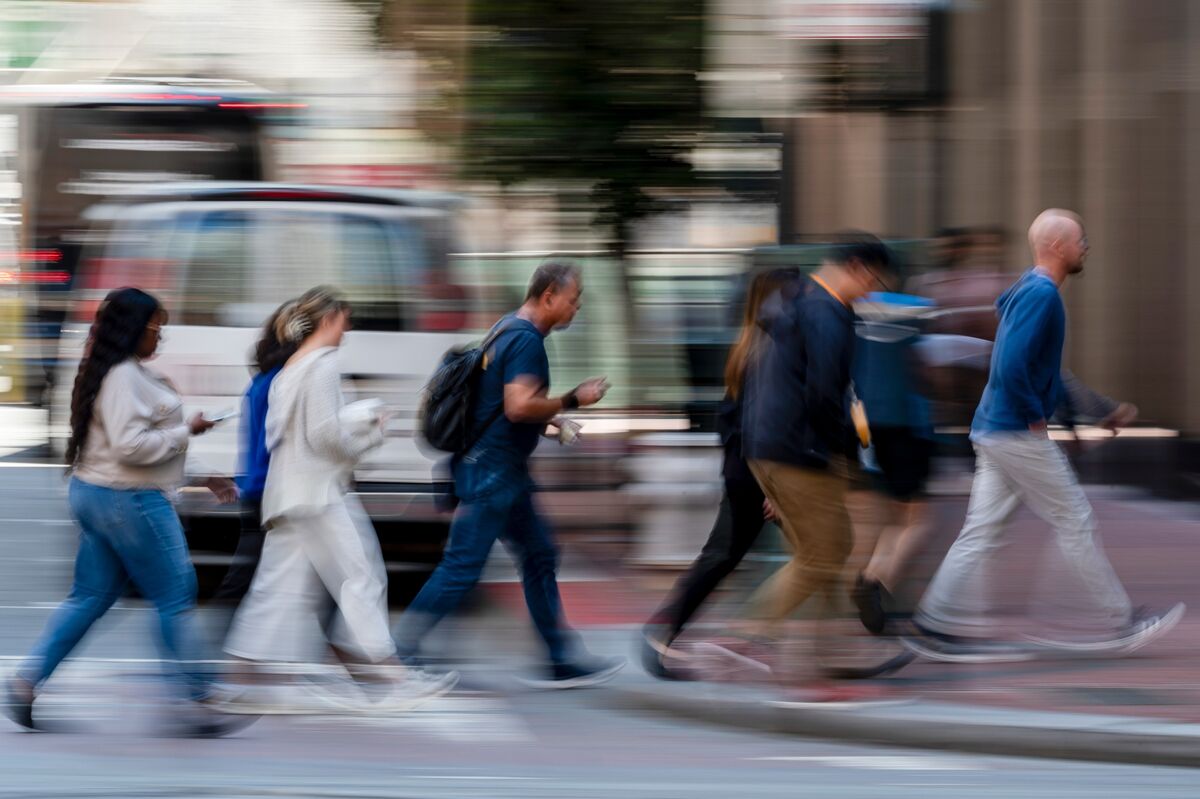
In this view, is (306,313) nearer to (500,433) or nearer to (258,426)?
(258,426)

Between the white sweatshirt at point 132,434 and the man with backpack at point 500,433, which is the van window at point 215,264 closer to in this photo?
the man with backpack at point 500,433

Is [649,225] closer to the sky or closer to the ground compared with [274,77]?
closer to the ground

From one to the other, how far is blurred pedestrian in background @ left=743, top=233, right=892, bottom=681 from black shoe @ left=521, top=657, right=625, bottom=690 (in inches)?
33.4

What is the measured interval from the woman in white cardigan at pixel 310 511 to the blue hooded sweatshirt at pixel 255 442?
0.40 ft

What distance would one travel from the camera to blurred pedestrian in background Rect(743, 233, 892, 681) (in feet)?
21.0

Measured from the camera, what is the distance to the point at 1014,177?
56.0 feet

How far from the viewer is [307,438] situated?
6.46 m

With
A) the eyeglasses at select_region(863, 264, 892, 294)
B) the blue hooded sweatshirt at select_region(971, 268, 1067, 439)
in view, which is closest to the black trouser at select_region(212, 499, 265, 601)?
the eyeglasses at select_region(863, 264, 892, 294)

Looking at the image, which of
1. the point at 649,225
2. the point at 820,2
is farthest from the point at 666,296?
the point at 820,2

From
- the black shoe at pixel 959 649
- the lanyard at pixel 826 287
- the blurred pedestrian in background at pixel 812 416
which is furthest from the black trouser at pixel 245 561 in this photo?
the black shoe at pixel 959 649

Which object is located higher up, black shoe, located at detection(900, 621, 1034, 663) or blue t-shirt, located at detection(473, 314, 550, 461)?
blue t-shirt, located at detection(473, 314, 550, 461)

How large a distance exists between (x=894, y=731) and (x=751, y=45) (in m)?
5.29

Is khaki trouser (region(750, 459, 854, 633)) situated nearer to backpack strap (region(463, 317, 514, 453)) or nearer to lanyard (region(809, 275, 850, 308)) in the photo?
lanyard (region(809, 275, 850, 308))

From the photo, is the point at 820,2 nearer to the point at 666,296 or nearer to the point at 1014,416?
the point at 1014,416
